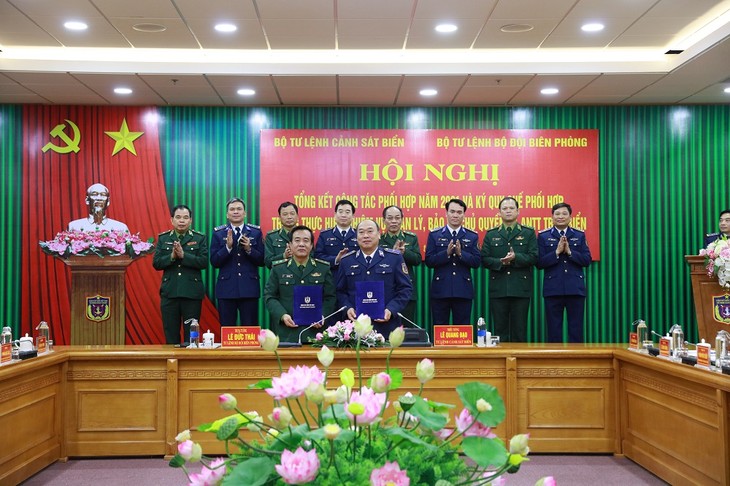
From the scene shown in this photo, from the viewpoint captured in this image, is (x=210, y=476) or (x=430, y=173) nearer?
(x=210, y=476)

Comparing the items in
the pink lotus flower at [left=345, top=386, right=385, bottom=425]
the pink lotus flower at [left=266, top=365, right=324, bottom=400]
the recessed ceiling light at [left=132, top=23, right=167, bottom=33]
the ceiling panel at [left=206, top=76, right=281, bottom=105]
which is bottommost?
the pink lotus flower at [left=345, top=386, right=385, bottom=425]

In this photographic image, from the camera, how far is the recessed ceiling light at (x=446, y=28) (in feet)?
18.4

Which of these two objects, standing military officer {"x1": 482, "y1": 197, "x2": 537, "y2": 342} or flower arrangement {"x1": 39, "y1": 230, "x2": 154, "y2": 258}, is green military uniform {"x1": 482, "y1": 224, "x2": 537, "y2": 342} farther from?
flower arrangement {"x1": 39, "y1": 230, "x2": 154, "y2": 258}

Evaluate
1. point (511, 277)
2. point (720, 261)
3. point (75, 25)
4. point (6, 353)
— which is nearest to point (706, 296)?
point (720, 261)

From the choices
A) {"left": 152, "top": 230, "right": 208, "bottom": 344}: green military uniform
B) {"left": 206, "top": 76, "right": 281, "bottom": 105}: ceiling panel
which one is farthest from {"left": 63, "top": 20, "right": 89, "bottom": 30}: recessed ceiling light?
{"left": 152, "top": 230, "right": 208, "bottom": 344}: green military uniform

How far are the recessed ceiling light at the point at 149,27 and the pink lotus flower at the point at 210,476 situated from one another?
5190mm

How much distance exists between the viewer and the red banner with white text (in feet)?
24.6

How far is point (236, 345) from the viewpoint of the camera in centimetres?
424

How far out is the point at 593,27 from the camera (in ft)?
18.6

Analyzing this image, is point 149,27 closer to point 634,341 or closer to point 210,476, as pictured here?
point 634,341

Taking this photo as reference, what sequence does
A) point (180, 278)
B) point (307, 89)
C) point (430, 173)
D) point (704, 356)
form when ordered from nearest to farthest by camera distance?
point (704, 356), point (180, 278), point (307, 89), point (430, 173)

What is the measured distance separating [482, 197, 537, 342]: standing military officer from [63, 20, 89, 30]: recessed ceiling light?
371 centimetres

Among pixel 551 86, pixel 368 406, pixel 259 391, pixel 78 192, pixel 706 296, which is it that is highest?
pixel 551 86

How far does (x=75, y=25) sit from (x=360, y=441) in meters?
5.45
